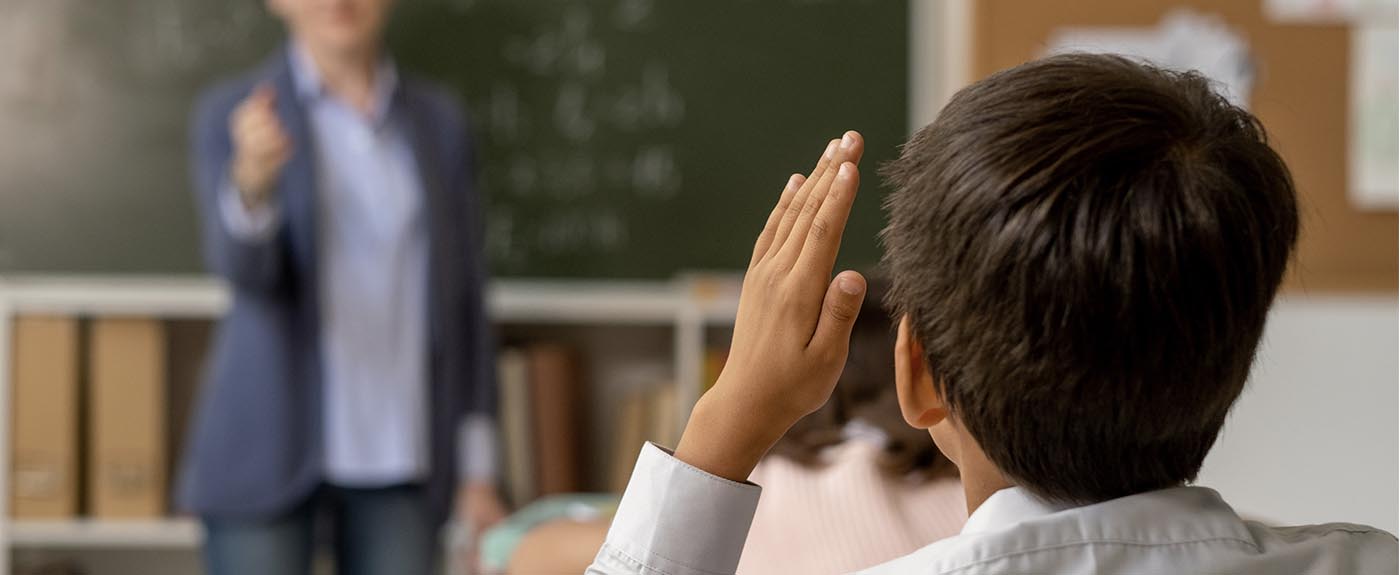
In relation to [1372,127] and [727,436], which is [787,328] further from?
[1372,127]

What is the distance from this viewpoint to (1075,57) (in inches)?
29.5

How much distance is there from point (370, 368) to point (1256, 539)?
7.23 ft

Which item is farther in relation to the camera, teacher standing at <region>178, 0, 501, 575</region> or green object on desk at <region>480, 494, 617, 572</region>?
teacher standing at <region>178, 0, 501, 575</region>

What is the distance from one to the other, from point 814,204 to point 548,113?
2.68 meters

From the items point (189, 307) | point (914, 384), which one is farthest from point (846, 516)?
point (189, 307)

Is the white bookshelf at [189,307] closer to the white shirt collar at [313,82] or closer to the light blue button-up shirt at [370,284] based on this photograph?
the light blue button-up shirt at [370,284]

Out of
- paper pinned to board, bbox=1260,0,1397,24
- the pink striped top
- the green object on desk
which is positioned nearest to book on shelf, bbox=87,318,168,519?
the green object on desk

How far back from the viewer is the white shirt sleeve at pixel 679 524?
76 cm

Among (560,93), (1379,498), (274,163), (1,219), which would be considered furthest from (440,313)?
(1379,498)

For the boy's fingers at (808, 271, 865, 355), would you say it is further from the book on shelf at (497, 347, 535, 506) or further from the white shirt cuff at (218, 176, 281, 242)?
the book on shelf at (497, 347, 535, 506)

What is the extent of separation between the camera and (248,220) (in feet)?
8.05

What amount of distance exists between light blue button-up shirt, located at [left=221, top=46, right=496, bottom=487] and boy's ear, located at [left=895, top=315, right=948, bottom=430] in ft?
6.56

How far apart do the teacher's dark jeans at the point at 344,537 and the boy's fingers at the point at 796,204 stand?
204cm

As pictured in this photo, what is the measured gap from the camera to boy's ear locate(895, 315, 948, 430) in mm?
761
